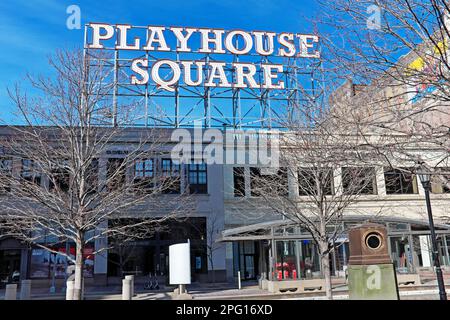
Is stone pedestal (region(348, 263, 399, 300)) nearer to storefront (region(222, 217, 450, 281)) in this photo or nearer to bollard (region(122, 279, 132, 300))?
bollard (region(122, 279, 132, 300))

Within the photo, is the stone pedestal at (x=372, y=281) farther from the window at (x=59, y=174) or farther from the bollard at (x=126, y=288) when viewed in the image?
the bollard at (x=126, y=288)

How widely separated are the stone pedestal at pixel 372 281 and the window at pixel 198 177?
20291 millimetres

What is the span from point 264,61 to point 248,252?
1320 centimetres

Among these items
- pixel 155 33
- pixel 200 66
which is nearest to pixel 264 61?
pixel 200 66

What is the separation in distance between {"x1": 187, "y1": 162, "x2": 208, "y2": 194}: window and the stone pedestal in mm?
20291

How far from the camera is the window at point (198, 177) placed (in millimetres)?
26609

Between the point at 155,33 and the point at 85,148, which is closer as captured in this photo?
the point at 85,148

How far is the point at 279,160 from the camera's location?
1625 cm

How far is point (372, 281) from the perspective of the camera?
21.2 ft

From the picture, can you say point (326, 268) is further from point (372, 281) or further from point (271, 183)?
point (372, 281)

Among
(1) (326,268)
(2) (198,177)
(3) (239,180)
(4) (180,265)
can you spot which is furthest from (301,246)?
(4) (180,265)

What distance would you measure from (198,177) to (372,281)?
68.2 ft

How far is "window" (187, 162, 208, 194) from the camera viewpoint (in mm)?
26609
